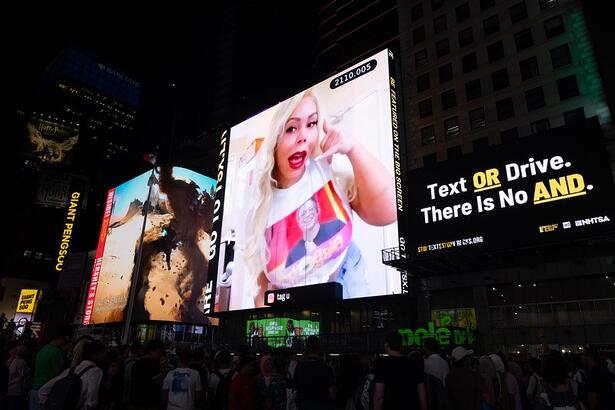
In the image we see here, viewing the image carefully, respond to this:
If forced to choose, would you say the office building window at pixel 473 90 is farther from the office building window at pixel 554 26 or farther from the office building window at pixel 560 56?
the office building window at pixel 554 26

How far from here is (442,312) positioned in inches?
1145

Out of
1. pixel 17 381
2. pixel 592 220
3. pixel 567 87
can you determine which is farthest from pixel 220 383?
pixel 567 87

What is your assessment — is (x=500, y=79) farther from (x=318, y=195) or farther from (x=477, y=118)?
(x=318, y=195)

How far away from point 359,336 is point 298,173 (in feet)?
44.7

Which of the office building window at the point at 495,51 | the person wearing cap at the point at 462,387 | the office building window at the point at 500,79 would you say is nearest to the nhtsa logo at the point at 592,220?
the office building window at the point at 500,79

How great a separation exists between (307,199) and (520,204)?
15212 mm

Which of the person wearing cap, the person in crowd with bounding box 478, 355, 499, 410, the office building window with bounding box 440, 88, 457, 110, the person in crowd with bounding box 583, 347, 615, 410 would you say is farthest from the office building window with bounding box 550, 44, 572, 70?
the person wearing cap

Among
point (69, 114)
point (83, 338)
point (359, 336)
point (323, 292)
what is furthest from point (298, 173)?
point (69, 114)

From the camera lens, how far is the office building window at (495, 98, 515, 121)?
3256 centimetres

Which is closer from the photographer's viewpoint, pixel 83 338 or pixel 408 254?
pixel 83 338

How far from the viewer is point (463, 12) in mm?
38000

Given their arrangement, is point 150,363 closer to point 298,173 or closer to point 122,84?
point 298,173

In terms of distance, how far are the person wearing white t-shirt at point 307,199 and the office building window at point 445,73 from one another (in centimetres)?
1125

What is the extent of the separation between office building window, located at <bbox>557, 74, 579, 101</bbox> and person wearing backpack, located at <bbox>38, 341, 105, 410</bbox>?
33457 mm
